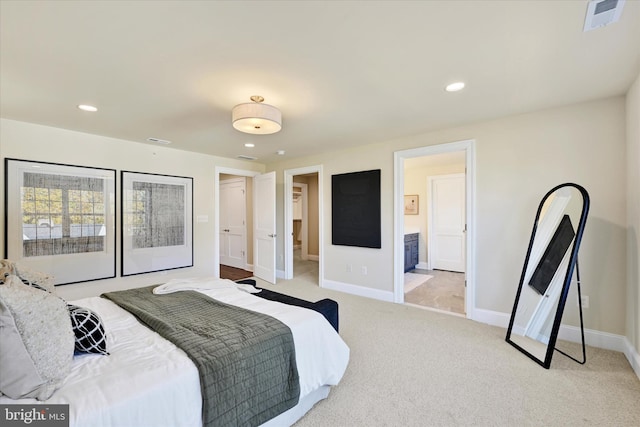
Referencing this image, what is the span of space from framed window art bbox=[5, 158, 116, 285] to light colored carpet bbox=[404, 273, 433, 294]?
4492 millimetres

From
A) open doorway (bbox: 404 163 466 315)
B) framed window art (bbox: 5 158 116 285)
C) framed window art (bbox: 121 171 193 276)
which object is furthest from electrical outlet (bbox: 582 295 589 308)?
framed window art (bbox: 5 158 116 285)

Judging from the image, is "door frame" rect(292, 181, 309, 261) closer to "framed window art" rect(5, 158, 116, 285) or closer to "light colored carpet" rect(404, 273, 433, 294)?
"light colored carpet" rect(404, 273, 433, 294)

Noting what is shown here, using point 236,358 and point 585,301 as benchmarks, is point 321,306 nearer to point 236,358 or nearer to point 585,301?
point 236,358

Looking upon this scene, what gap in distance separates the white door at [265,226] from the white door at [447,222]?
3611mm

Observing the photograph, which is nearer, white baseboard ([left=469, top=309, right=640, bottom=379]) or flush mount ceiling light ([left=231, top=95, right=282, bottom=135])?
white baseboard ([left=469, top=309, right=640, bottom=379])

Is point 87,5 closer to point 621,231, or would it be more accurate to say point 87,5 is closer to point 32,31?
point 32,31

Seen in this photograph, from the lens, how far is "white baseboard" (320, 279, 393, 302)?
4.18 m

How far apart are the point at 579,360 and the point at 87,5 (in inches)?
170

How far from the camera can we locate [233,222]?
6.80 metres

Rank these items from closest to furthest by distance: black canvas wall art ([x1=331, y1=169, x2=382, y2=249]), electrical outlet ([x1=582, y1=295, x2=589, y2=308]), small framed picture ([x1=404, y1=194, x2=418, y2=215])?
electrical outlet ([x1=582, y1=295, x2=589, y2=308]) < black canvas wall art ([x1=331, y1=169, x2=382, y2=249]) < small framed picture ([x1=404, y1=194, x2=418, y2=215])

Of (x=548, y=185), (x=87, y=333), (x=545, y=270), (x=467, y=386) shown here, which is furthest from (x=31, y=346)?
(x=548, y=185)

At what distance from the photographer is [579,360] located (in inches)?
96.3

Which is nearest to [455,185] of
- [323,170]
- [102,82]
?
[323,170]

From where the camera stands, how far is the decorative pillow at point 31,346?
3.51 feet
